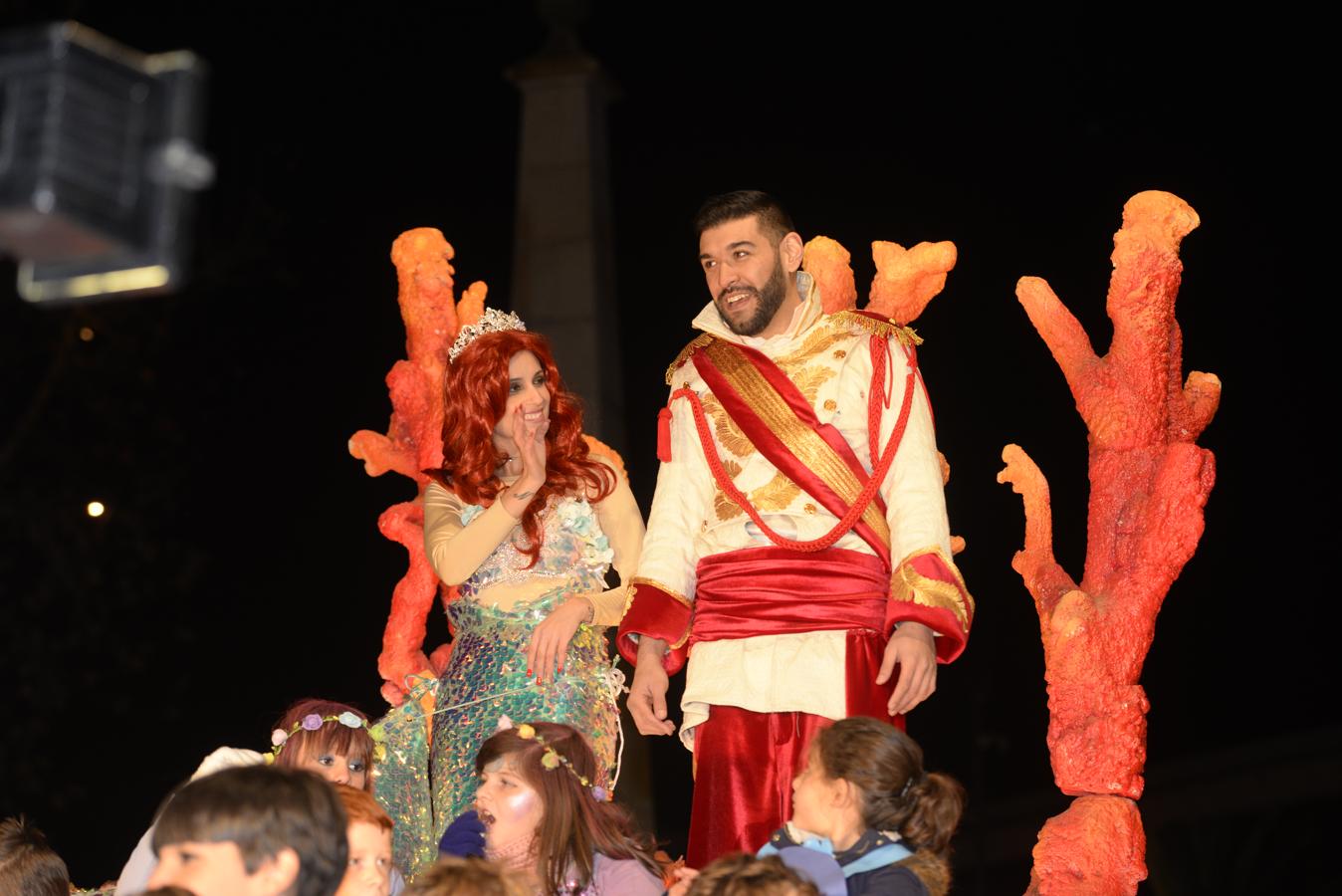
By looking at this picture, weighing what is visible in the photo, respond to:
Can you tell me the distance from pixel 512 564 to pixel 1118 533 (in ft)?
4.20

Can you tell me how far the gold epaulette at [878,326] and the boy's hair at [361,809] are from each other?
4.48 feet

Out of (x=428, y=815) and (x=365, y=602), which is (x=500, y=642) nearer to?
(x=428, y=815)

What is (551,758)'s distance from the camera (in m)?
3.54

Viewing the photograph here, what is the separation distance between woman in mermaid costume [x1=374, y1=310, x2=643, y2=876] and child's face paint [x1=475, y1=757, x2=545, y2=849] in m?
0.29

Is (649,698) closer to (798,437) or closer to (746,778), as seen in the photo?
(746,778)

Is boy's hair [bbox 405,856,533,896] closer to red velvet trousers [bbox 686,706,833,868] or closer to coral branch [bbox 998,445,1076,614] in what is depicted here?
red velvet trousers [bbox 686,706,833,868]

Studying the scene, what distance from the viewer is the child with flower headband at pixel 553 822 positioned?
348 centimetres

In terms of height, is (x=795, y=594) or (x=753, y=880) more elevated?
(x=795, y=594)

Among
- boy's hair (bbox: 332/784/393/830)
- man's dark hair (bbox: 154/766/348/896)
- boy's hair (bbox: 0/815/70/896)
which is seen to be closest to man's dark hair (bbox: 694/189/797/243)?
boy's hair (bbox: 332/784/393/830)

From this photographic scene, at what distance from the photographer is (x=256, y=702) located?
8.09 metres

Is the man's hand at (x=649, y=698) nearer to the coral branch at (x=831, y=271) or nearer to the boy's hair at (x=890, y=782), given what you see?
the boy's hair at (x=890, y=782)

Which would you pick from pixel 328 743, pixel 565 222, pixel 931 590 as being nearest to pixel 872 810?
pixel 931 590

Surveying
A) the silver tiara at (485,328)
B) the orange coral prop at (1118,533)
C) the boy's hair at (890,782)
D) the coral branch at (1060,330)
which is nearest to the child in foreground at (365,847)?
the boy's hair at (890,782)

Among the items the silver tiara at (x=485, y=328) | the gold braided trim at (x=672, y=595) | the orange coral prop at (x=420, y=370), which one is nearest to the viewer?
the gold braided trim at (x=672, y=595)
